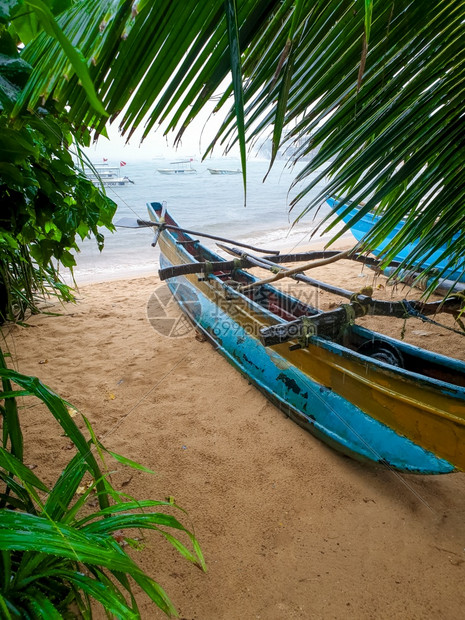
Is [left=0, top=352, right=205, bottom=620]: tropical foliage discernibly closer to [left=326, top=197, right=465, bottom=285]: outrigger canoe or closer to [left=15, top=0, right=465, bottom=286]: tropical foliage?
[left=15, top=0, right=465, bottom=286]: tropical foliage

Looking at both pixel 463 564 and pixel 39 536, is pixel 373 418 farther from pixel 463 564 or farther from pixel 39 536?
pixel 39 536

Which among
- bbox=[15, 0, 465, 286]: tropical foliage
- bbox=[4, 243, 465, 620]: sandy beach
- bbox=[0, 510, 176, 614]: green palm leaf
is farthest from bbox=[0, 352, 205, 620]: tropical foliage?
bbox=[15, 0, 465, 286]: tropical foliage

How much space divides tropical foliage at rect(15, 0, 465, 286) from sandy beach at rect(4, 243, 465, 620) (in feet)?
3.69

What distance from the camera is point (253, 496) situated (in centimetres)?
238

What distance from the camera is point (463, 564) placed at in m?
1.94

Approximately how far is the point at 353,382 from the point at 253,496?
992 millimetres

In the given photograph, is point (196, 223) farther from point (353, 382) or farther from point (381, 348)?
point (353, 382)

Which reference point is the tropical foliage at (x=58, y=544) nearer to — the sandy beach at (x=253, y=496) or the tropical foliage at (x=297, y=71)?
the sandy beach at (x=253, y=496)

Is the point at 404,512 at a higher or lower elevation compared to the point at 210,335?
lower

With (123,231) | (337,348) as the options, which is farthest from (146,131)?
(123,231)

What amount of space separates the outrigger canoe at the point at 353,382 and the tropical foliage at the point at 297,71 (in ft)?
4.35

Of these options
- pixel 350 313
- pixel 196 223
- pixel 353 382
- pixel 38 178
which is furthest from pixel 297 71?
pixel 196 223

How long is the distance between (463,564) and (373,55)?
241cm

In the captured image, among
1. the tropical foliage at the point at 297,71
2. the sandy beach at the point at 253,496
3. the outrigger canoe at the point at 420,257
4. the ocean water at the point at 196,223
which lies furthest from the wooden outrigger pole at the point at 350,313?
the tropical foliage at the point at 297,71
